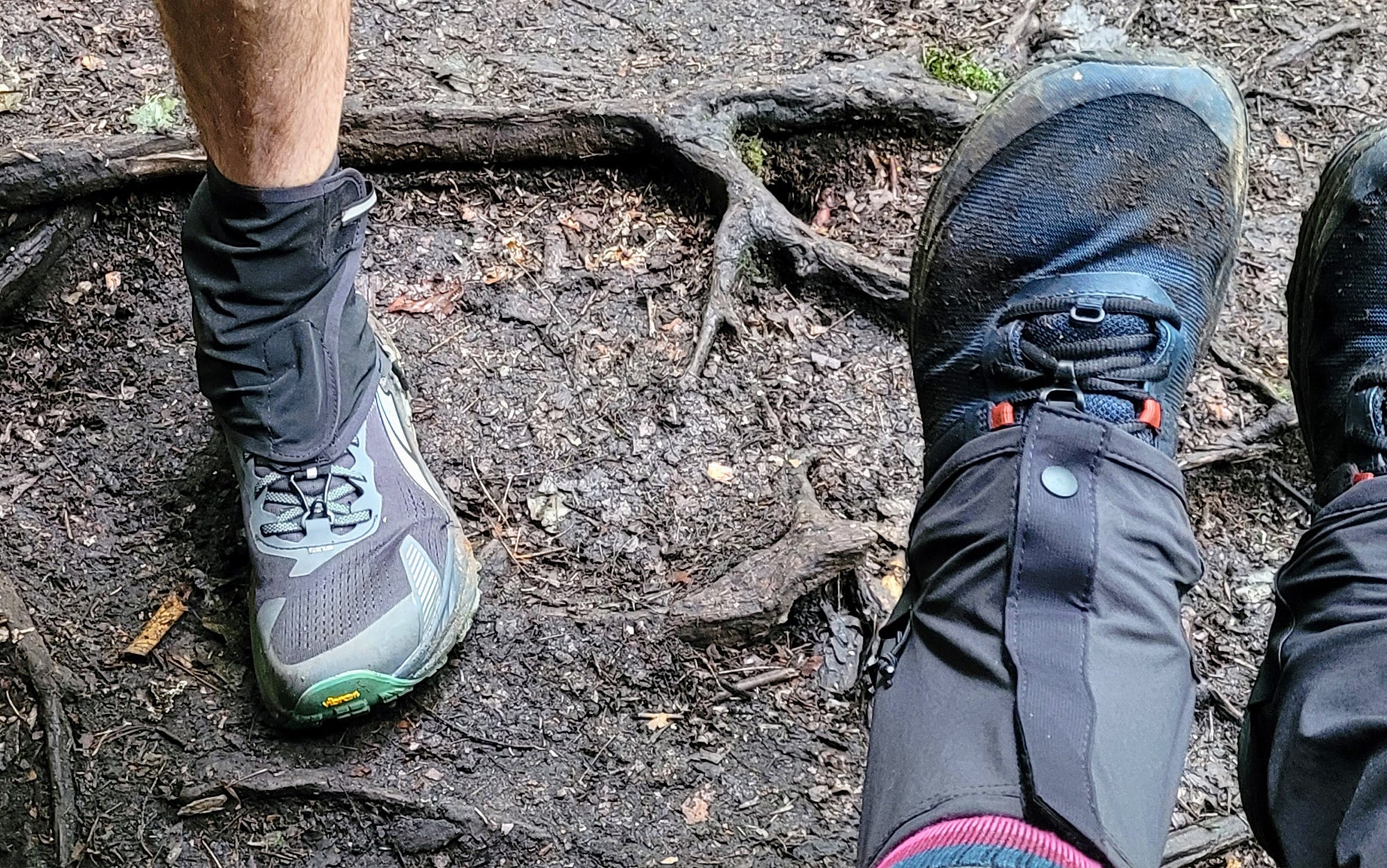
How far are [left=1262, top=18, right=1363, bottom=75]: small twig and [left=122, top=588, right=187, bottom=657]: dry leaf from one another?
3172 mm

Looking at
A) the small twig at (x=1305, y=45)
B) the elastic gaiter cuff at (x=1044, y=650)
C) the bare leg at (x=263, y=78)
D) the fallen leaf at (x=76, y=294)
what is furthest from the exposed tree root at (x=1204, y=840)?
the fallen leaf at (x=76, y=294)

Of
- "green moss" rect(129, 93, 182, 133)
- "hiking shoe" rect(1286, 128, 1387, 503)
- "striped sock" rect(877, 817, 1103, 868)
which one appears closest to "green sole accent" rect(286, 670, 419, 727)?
"striped sock" rect(877, 817, 1103, 868)

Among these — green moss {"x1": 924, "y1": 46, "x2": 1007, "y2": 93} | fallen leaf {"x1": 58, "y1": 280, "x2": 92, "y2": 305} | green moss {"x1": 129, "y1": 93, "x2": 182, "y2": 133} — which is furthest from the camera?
green moss {"x1": 924, "y1": 46, "x2": 1007, "y2": 93}

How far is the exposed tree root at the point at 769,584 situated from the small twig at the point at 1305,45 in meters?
2.11

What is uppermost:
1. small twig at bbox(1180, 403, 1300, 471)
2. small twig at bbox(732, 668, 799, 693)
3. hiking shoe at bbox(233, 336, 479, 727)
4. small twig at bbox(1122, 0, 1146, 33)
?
small twig at bbox(1122, 0, 1146, 33)

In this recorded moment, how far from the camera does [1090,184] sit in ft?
6.27

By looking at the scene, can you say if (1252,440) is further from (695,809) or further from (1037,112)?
(695,809)

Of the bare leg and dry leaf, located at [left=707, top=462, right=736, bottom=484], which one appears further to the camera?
dry leaf, located at [left=707, top=462, right=736, bottom=484]

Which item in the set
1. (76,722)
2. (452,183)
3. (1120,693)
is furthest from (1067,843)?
(452,183)

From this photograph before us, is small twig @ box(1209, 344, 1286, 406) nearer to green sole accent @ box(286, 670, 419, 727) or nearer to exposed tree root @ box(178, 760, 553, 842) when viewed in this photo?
exposed tree root @ box(178, 760, 553, 842)

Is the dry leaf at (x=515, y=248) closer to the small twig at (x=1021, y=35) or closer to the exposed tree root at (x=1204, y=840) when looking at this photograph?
the small twig at (x=1021, y=35)

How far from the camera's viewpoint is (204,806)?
177cm

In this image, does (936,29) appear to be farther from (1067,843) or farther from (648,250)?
(1067,843)

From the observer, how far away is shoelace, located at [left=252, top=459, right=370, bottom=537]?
187 cm
